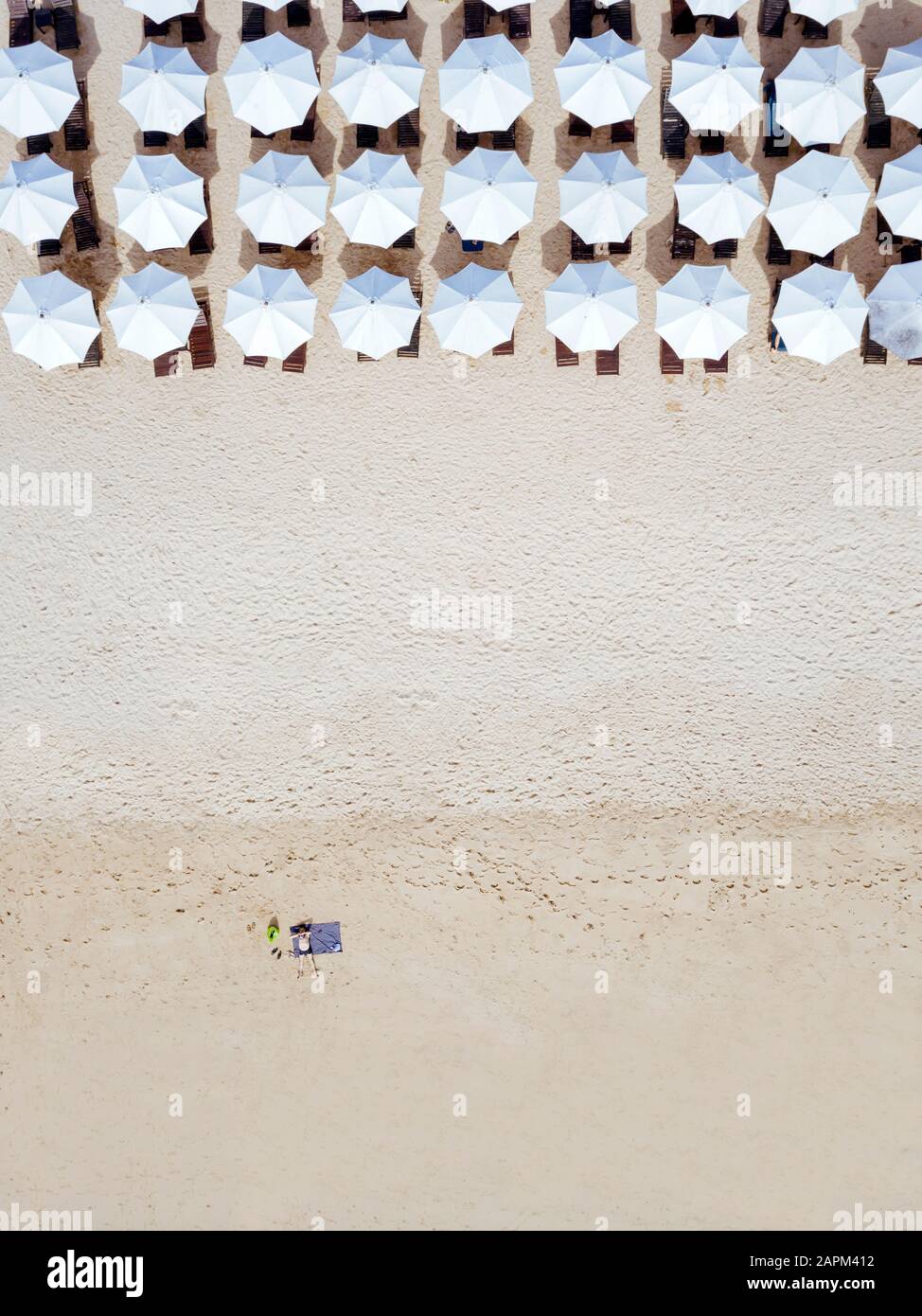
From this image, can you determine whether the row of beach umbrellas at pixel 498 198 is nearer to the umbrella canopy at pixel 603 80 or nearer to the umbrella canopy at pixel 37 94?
the umbrella canopy at pixel 603 80

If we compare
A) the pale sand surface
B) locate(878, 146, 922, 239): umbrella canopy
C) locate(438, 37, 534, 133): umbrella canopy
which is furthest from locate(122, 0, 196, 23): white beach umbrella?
locate(878, 146, 922, 239): umbrella canopy

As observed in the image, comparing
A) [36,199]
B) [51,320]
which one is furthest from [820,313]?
[36,199]

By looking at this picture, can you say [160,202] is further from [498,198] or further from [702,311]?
[702,311]

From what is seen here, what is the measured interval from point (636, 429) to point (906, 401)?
2699mm

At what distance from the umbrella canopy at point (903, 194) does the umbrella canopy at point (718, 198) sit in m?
1.18

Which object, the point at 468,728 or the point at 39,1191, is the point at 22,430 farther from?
the point at 39,1191

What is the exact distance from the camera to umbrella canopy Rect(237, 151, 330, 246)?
8.19m

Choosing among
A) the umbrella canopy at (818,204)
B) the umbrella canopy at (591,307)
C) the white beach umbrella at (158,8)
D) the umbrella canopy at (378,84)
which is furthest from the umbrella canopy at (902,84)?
the white beach umbrella at (158,8)

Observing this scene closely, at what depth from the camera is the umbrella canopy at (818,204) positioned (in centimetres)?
805

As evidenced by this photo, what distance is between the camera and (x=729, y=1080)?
8617 mm

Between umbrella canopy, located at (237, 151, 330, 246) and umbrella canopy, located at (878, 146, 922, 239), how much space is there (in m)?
5.29

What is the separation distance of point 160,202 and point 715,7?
559 cm

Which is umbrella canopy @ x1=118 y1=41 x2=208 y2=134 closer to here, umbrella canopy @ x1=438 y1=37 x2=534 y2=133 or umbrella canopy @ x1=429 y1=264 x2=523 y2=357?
umbrella canopy @ x1=438 y1=37 x2=534 y2=133

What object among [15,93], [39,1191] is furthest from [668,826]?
[15,93]
